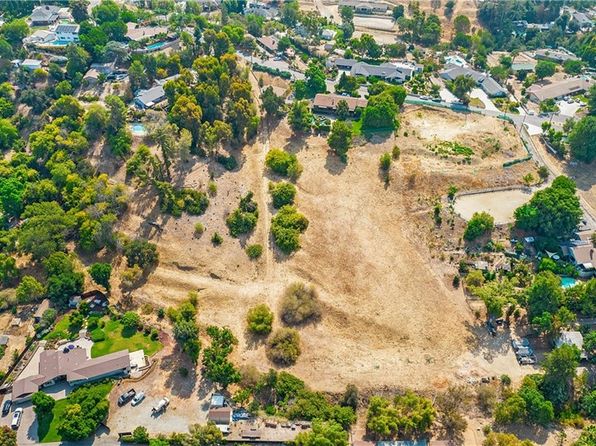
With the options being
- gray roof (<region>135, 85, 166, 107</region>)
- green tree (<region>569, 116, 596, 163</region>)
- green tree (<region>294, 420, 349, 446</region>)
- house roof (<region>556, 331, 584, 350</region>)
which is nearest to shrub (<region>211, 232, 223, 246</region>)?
green tree (<region>294, 420, 349, 446</region>)

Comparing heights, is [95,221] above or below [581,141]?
below

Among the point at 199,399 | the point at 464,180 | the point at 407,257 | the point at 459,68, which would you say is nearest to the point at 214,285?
the point at 199,399

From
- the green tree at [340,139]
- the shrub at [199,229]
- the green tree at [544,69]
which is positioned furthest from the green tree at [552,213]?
the shrub at [199,229]

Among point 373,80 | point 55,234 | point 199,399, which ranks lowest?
point 199,399

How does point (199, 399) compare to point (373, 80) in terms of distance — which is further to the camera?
point (373, 80)

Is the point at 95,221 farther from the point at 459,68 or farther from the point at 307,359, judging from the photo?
the point at 459,68
